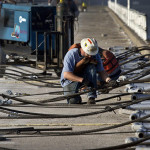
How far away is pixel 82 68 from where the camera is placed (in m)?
11.9

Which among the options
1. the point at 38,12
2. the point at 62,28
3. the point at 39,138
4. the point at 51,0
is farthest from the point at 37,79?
the point at 39,138

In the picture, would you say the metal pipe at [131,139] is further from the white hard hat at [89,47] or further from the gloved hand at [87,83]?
the gloved hand at [87,83]

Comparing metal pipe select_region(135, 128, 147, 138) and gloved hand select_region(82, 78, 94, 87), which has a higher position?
gloved hand select_region(82, 78, 94, 87)

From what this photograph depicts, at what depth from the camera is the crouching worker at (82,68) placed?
38.2 feet

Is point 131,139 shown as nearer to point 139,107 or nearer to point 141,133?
point 141,133

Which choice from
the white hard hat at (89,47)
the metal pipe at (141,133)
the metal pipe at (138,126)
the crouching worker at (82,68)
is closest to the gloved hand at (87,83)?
the crouching worker at (82,68)

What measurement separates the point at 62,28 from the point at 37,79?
1647mm

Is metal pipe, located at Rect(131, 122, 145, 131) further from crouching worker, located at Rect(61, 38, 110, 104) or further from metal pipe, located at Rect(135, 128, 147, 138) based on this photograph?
crouching worker, located at Rect(61, 38, 110, 104)

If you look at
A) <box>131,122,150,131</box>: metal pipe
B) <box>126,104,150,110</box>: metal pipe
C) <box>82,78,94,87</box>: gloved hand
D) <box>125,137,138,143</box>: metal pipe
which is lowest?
<box>126,104,150,110</box>: metal pipe

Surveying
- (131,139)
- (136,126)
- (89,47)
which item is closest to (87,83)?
(89,47)

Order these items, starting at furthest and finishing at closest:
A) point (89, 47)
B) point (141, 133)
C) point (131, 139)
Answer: point (89, 47) < point (141, 133) < point (131, 139)

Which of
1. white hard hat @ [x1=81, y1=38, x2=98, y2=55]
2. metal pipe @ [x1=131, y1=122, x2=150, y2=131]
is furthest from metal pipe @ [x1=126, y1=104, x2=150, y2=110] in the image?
metal pipe @ [x1=131, y1=122, x2=150, y2=131]

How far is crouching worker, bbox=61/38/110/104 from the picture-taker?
38.2 ft

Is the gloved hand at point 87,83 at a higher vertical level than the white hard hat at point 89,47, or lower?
lower
